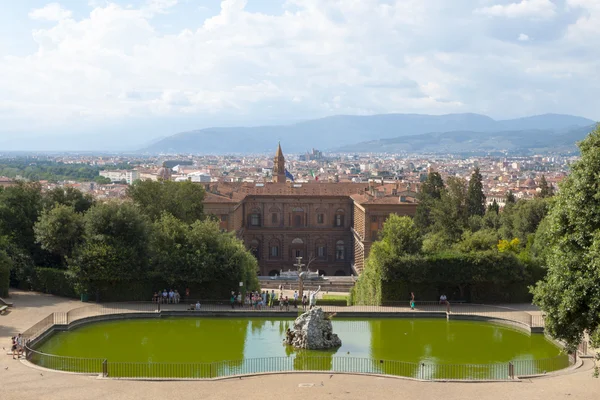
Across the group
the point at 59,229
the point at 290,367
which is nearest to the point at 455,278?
the point at 290,367

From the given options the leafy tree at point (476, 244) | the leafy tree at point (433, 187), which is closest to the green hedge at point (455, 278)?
the leafy tree at point (476, 244)

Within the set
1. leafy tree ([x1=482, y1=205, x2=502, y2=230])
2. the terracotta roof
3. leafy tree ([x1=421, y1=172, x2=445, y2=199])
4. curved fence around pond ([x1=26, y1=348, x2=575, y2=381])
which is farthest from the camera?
the terracotta roof

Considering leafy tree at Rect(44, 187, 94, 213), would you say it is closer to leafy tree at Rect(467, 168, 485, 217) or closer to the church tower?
leafy tree at Rect(467, 168, 485, 217)

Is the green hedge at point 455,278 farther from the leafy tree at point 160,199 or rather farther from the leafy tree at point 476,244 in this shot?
the leafy tree at point 160,199

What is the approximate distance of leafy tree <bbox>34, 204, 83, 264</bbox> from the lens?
131 feet

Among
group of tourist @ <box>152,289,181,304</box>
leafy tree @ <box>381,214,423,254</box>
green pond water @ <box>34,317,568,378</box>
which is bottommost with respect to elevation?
green pond water @ <box>34,317,568,378</box>

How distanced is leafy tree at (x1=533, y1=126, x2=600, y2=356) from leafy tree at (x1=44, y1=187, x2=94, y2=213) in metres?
27.5

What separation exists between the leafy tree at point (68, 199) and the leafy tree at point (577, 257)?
27491mm

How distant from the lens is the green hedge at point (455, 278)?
132 ft

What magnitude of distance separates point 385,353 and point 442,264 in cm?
1126

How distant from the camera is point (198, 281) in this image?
130 feet

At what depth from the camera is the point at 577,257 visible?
2316 cm

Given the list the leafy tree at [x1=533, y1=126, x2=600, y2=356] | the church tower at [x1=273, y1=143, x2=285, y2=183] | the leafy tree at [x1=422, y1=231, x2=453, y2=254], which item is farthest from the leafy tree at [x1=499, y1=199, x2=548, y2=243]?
the church tower at [x1=273, y1=143, x2=285, y2=183]

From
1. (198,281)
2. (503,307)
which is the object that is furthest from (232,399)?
(503,307)
